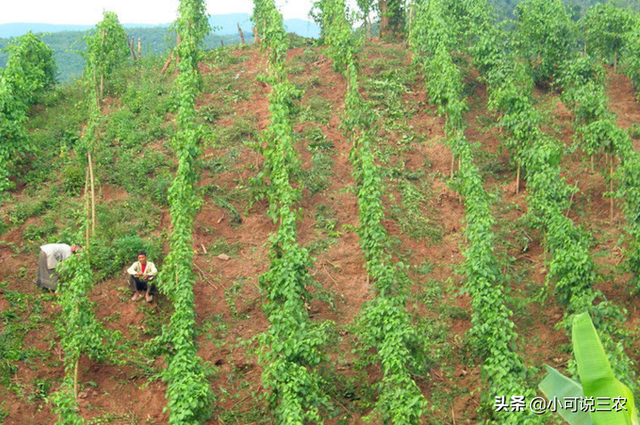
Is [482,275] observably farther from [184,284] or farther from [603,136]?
[603,136]

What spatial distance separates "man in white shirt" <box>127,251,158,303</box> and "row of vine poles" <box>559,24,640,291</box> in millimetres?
6712

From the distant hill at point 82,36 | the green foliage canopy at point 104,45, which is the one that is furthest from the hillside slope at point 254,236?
the distant hill at point 82,36

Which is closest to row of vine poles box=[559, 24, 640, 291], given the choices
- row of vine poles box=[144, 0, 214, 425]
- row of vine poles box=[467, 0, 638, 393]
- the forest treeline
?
row of vine poles box=[467, 0, 638, 393]

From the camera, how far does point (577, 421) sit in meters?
5.81

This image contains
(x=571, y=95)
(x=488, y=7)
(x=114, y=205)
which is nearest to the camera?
(x=114, y=205)

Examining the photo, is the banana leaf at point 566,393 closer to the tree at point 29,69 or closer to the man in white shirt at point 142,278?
the man in white shirt at point 142,278

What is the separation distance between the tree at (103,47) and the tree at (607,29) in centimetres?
1054

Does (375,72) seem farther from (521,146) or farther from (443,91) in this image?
(521,146)

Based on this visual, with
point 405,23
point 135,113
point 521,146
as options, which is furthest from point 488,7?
point 135,113

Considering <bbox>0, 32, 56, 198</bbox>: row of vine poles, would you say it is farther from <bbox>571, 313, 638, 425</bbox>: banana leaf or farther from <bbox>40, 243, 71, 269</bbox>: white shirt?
<bbox>571, 313, 638, 425</bbox>: banana leaf

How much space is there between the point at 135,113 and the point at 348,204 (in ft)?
18.2

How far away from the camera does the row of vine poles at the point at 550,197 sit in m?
8.83

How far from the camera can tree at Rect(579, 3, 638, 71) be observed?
51.5 ft

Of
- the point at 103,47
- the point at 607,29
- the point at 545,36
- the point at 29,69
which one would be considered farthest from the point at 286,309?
the point at 607,29
